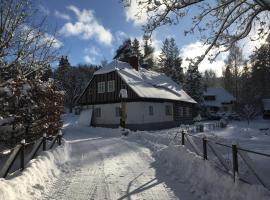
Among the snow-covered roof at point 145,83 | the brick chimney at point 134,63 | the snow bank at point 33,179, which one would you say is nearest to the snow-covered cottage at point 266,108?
the snow-covered roof at point 145,83

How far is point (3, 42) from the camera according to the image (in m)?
13.7

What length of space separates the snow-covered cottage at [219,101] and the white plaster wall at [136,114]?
38.0 meters

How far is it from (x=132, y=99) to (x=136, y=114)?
5.33ft

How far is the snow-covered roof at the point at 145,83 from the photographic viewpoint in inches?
1379

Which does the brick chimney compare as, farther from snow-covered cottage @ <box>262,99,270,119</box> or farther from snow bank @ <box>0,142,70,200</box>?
snow-covered cottage @ <box>262,99,270,119</box>

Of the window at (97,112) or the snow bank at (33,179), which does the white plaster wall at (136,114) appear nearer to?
the window at (97,112)

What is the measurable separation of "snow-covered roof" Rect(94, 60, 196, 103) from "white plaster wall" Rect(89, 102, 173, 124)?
47.1 inches

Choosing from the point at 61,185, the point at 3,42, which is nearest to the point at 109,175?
the point at 61,185

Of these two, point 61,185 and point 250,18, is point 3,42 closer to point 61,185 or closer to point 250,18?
point 61,185

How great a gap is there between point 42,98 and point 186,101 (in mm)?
28423

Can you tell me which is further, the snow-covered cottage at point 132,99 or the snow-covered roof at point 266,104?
the snow-covered roof at point 266,104

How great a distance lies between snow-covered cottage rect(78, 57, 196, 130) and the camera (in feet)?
113

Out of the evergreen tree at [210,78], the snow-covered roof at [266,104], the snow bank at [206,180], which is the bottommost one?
the snow bank at [206,180]

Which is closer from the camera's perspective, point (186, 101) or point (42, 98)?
point (42, 98)
